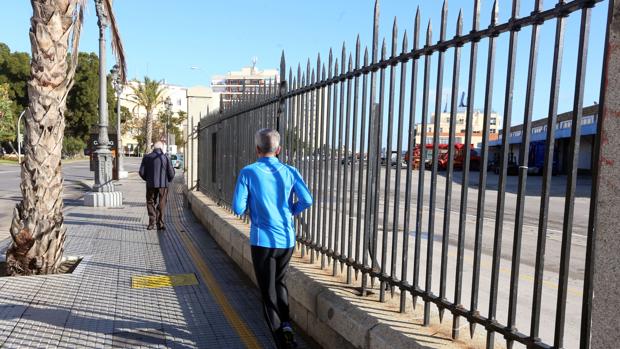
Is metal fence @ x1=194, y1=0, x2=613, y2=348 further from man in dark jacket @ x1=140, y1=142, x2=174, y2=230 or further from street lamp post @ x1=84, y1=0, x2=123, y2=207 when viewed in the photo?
street lamp post @ x1=84, y1=0, x2=123, y2=207

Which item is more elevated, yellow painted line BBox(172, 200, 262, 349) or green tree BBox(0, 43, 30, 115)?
green tree BBox(0, 43, 30, 115)

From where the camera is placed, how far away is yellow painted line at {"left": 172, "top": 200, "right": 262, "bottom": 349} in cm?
431

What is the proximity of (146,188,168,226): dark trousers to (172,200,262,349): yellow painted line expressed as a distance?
69.0 inches

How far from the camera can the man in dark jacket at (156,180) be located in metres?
10.1

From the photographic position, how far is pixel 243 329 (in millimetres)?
4516

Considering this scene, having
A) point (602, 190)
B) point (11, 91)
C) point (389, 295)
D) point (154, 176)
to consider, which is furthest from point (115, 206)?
point (11, 91)

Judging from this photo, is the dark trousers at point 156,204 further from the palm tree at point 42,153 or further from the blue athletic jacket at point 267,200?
the blue athletic jacket at point 267,200

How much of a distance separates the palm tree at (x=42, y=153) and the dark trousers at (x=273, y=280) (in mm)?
3639

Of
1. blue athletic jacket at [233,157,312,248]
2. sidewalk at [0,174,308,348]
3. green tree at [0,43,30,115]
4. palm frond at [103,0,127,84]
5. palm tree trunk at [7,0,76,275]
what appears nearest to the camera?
blue athletic jacket at [233,157,312,248]

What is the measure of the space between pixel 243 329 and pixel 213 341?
376 mm

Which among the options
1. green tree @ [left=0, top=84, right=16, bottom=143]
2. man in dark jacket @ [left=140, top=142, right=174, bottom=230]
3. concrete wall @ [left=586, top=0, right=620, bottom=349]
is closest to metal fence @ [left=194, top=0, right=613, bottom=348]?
concrete wall @ [left=586, top=0, right=620, bottom=349]

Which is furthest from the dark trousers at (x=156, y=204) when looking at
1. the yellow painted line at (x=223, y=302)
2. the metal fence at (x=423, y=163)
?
the metal fence at (x=423, y=163)

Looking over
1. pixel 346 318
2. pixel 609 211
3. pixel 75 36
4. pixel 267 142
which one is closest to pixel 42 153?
pixel 75 36

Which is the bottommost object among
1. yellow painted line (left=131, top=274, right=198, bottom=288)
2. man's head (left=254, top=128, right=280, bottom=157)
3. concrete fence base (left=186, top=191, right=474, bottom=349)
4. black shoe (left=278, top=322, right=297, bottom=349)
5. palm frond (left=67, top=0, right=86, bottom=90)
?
yellow painted line (left=131, top=274, right=198, bottom=288)
